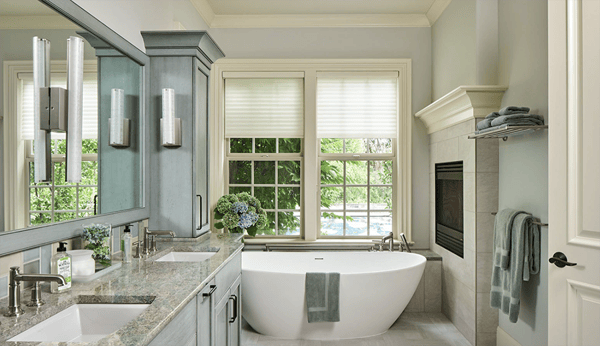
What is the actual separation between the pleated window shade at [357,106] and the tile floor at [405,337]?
1.83 m

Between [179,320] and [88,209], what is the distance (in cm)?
83

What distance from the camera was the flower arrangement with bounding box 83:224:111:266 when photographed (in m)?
1.77

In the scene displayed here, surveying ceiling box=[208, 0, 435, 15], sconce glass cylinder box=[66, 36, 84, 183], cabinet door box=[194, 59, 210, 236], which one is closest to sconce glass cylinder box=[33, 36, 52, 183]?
sconce glass cylinder box=[66, 36, 84, 183]

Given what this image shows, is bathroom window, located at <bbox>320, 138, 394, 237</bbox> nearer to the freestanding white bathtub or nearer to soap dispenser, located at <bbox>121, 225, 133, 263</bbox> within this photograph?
the freestanding white bathtub

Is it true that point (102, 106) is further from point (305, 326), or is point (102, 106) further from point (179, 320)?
point (305, 326)

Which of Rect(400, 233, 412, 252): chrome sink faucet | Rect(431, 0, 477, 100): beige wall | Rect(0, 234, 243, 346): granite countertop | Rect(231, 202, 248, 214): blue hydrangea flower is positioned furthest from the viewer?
Rect(400, 233, 412, 252): chrome sink faucet

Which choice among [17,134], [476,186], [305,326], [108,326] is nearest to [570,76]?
[476,186]

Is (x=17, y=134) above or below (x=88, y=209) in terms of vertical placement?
above

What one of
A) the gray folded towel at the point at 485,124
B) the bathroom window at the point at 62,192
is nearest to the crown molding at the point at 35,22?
the bathroom window at the point at 62,192

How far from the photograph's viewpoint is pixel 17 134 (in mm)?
1413

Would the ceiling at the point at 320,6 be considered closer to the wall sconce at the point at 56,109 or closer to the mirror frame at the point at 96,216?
the mirror frame at the point at 96,216

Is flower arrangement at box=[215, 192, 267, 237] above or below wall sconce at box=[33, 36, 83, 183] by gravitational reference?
below

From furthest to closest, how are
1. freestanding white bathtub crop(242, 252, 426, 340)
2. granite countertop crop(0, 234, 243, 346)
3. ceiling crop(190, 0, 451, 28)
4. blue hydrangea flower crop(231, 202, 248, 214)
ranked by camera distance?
ceiling crop(190, 0, 451, 28)
blue hydrangea flower crop(231, 202, 248, 214)
freestanding white bathtub crop(242, 252, 426, 340)
granite countertop crop(0, 234, 243, 346)

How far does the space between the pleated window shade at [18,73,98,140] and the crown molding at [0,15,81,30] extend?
0.16m
